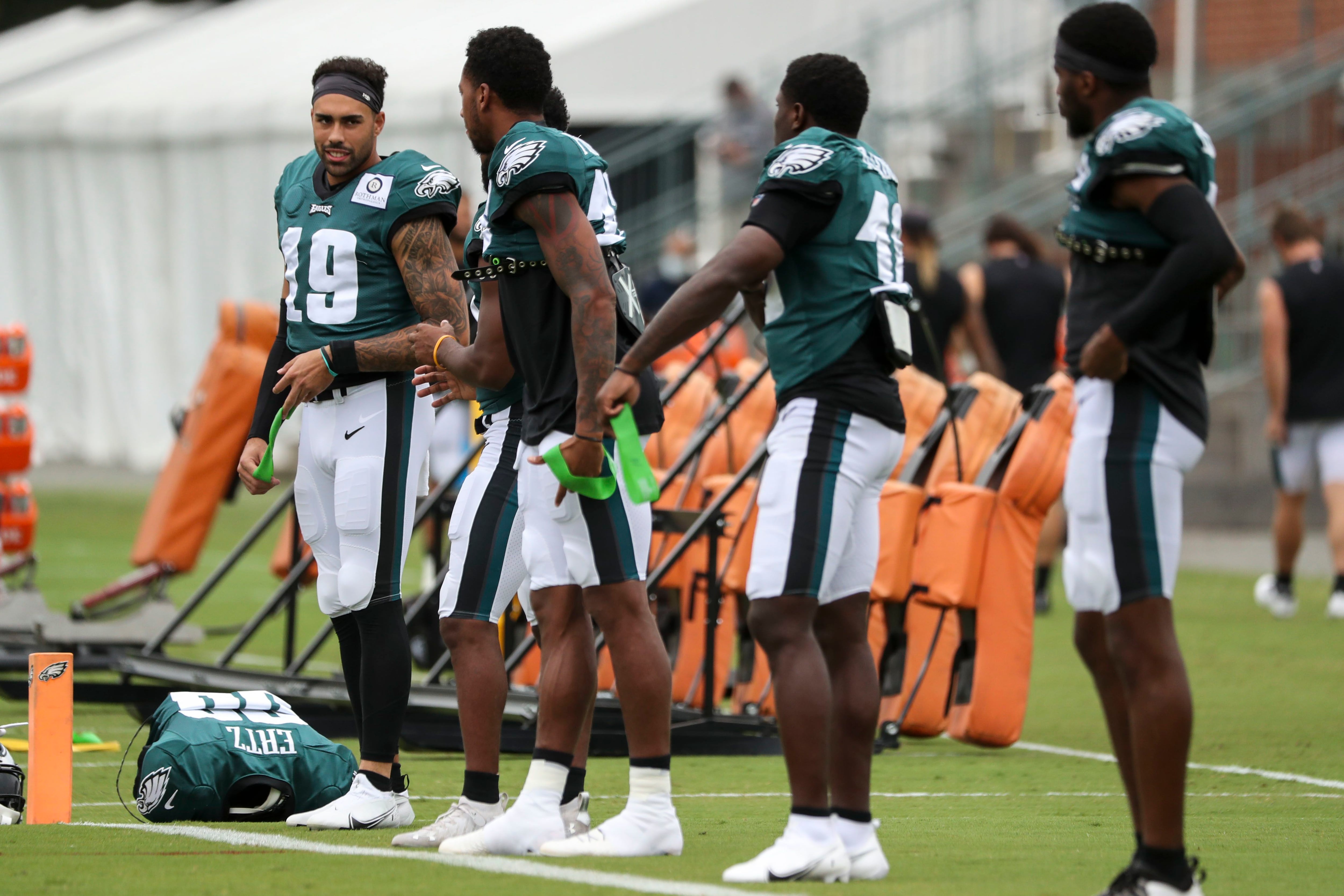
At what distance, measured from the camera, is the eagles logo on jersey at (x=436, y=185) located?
604 cm

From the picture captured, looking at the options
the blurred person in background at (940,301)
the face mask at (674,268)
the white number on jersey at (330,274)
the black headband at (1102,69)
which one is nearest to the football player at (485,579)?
the white number on jersey at (330,274)

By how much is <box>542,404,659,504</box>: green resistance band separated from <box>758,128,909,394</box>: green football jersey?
0.38 m

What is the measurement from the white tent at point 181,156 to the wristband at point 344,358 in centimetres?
1780

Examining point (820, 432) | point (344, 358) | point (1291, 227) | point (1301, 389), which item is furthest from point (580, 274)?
point (1291, 227)

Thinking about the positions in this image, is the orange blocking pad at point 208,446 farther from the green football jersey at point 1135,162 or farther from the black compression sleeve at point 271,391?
the green football jersey at point 1135,162

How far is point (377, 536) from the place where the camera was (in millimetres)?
6027

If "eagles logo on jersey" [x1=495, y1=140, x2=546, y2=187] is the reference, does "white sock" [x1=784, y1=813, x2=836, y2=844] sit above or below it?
below

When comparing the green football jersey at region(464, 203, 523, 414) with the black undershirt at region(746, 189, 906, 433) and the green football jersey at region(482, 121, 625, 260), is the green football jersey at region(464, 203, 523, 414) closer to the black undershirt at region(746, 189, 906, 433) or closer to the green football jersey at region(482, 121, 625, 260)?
the green football jersey at region(482, 121, 625, 260)


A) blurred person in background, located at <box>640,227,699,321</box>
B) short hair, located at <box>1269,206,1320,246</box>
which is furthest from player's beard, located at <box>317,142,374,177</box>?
blurred person in background, located at <box>640,227,699,321</box>

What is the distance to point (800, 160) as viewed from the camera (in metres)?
4.87

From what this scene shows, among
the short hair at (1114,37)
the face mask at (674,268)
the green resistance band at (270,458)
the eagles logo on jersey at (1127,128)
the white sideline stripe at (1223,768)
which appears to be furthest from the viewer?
the face mask at (674,268)

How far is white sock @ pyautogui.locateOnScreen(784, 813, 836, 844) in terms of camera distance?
4738mm

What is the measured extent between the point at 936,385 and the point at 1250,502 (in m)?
10.3

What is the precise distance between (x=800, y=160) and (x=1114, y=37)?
78 centimetres
